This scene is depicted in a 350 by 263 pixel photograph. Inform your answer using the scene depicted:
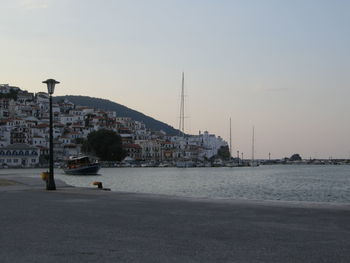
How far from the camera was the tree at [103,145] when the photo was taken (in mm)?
158125

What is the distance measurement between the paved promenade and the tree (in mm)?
143143

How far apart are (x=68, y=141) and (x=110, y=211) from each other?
593 feet

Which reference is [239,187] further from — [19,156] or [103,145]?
[19,156]

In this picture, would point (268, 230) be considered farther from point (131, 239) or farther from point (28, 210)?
point (28, 210)

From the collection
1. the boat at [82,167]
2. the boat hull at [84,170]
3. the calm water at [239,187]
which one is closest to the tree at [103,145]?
the boat at [82,167]

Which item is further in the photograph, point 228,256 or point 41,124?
A: point 41,124

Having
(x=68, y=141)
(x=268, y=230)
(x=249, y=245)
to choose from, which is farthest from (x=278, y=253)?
(x=68, y=141)

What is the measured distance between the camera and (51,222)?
11781mm

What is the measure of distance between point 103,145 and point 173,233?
14944 centimetres

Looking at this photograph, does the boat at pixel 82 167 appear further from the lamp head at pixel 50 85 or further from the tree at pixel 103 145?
the lamp head at pixel 50 85

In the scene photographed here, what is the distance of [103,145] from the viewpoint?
158 metres

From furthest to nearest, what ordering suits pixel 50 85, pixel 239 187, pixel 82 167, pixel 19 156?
1. pixel 19 156
2. pixel 82 167
3. pixel 239 187
4. pixel 50 85

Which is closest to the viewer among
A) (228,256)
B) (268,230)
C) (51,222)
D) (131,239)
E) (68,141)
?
(228,256)

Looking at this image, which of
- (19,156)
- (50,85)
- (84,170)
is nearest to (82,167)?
(84,170)
